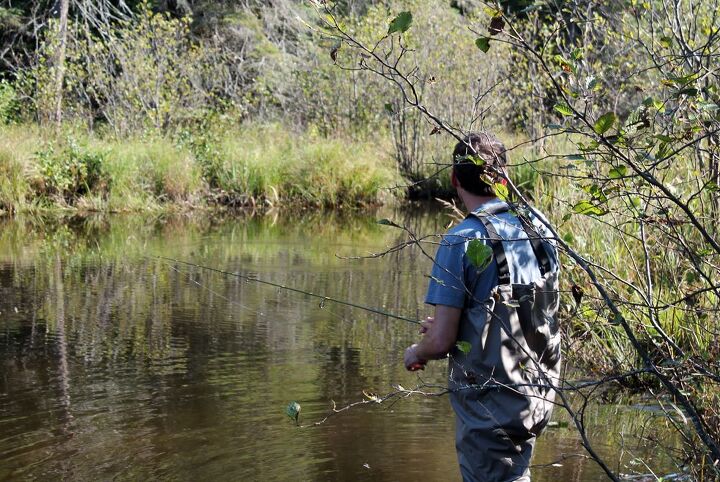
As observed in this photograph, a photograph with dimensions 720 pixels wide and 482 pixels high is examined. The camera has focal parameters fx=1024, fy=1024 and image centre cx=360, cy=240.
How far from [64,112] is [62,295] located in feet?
49.8

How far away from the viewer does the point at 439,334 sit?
3.41 m

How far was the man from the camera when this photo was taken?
338cm

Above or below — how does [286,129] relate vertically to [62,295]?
above

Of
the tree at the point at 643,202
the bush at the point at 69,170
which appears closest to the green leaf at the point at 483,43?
the tree at the point at 643,202

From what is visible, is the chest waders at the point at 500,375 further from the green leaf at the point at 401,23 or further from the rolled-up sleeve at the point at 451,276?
the green leaf at the point at 401,23

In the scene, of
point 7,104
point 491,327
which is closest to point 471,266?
point 491,327

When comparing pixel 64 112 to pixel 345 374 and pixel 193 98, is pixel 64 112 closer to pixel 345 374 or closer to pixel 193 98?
pixel 193 98

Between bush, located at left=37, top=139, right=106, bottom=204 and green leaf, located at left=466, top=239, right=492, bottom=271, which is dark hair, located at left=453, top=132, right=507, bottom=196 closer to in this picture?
green leaf, located at left=466, top=239, right=492, bottom=271

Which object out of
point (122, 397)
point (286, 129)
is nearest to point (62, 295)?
point (122, 397)

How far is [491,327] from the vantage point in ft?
11.2

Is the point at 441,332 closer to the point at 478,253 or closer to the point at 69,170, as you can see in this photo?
the point at 478,253

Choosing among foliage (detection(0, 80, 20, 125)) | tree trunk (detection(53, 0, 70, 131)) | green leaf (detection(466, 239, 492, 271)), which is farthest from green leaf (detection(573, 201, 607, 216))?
foliage (detection(0, 80, 20, 125))

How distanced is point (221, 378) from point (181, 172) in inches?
515

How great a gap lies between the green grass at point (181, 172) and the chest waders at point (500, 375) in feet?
52.2
